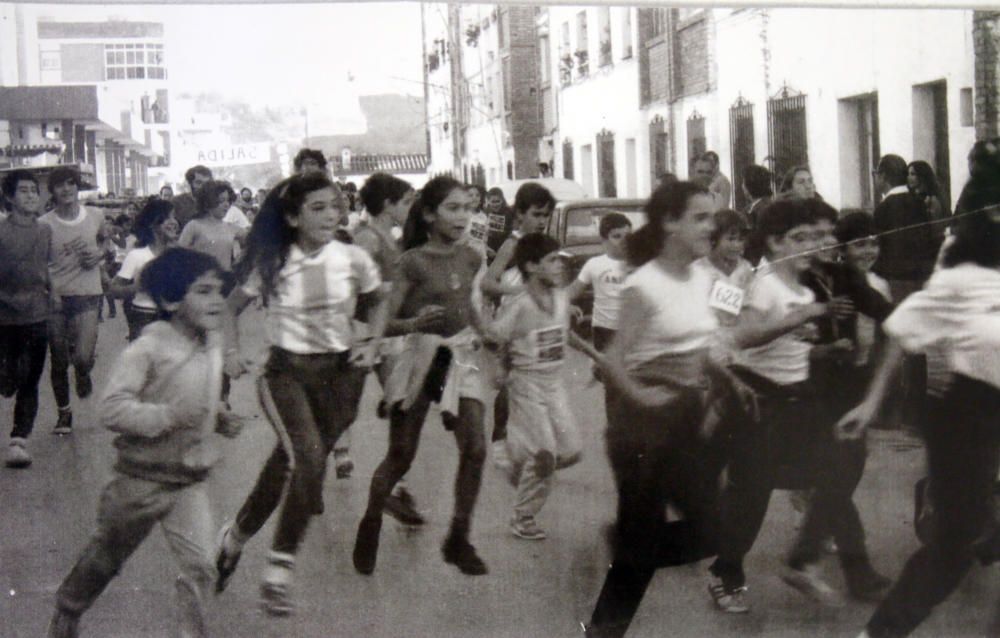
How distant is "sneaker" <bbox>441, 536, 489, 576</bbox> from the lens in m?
5.80

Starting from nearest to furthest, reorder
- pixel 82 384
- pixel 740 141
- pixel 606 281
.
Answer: pixel 740 141
pixel 606 281
pixel 82 384

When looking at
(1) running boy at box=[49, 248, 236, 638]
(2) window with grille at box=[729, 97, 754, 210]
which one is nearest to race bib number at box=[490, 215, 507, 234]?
(2) window with grille at box=[729, 97, 754, 210]

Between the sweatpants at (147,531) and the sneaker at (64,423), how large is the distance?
15.5ft

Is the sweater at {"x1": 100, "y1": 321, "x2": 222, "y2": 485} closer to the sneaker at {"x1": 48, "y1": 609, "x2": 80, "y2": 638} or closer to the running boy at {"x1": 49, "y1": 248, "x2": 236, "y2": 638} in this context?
the running boy at {"x1": 49, "y1": 248, "x2": 236, "y2": 638}

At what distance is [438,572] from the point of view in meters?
5.97

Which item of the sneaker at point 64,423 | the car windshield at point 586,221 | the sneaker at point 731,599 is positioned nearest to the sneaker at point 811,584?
the sneaker at point 731,599

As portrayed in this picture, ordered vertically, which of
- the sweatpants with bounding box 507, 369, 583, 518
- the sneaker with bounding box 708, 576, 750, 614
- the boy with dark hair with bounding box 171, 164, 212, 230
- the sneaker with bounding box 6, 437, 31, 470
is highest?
the boy with dark hair with bounding box 171, 164, 212, 230

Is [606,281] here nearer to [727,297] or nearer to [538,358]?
[538,358]

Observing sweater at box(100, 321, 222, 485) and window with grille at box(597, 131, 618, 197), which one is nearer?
sweater at box(100, 321, 222, 485)

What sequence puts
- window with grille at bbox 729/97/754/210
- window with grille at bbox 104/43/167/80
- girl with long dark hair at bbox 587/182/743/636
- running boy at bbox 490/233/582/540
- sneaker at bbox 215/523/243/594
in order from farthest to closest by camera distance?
window with grille at bbox 729/97/754/210 → running boy at bbox 490/233/582/540 → window with grille at bbox 104/43/167/80 → sneaker at bbox 215/523/243/594 → girl with long dark hair at bbox 587/182/743/636

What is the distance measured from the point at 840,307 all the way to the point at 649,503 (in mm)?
1127

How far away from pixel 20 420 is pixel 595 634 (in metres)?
4.75

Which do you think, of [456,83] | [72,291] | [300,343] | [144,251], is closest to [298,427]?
[300,343]

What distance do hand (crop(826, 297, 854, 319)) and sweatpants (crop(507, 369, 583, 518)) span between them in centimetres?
138
